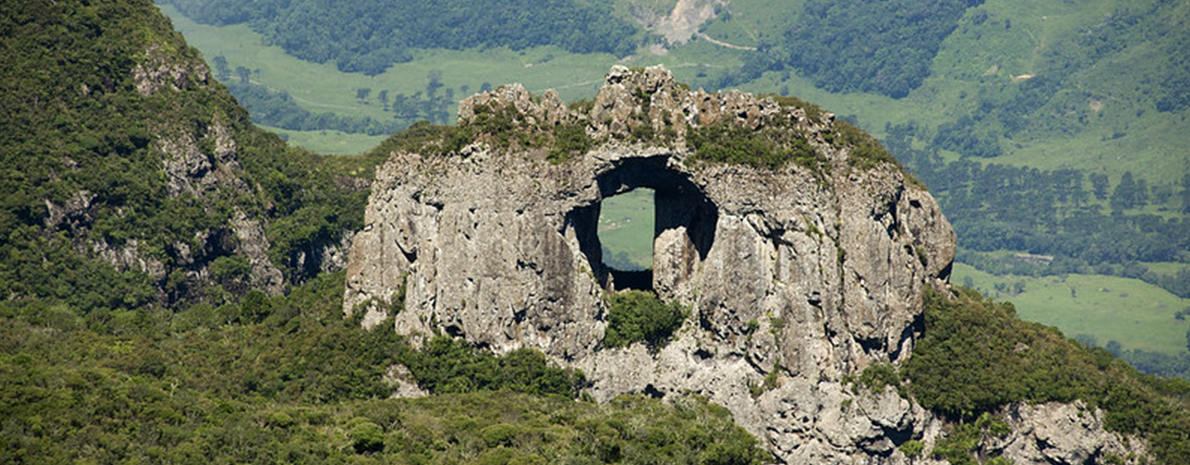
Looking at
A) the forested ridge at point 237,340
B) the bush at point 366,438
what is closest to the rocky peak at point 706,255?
the forested ridge at point 237,340

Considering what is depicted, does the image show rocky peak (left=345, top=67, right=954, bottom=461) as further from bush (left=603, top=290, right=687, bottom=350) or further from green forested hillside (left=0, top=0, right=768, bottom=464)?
green forested hillside (left=0, top=0, right=768, bottom=464)

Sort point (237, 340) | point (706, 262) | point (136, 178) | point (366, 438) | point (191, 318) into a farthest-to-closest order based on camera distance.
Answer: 1. point (136, 178)
2. point (191, 318)
3. point (237, 340)
4. point (706, 262)
5. point (366, 438)

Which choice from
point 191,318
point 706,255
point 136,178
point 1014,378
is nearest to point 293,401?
point 191,318

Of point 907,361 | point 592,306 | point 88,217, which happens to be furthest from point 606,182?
point 88,217

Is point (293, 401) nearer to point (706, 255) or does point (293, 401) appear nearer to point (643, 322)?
point (643, 322)

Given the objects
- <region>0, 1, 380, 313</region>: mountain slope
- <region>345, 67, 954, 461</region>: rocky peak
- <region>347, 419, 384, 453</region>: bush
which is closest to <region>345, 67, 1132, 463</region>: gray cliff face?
<region>345, 67, 954, 461</region>: rocky peak

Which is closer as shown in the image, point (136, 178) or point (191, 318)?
point (191, 318)
